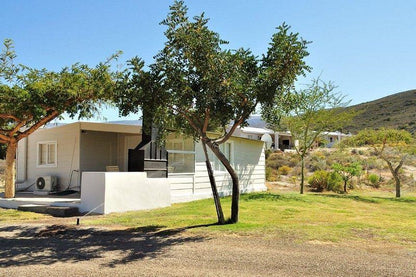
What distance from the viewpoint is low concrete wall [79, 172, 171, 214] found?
448 inches

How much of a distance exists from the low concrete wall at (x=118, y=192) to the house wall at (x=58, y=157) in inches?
169

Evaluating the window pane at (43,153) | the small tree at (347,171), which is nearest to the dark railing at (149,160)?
the window pane at (43,153)

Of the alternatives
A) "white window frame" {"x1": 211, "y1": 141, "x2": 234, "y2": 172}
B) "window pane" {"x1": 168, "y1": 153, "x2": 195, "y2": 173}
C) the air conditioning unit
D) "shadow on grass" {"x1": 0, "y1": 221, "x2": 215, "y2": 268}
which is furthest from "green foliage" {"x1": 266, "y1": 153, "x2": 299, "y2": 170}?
"shadow on grass" {"x1": 0, "y1": 221, "x2": 215, "y2": 268}

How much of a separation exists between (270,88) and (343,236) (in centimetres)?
337

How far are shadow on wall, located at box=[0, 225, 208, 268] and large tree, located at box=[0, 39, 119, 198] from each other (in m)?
4.17

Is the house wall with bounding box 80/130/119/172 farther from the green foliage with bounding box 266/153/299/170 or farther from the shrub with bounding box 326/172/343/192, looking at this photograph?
the green foliage with bounding box 266/153/299/170

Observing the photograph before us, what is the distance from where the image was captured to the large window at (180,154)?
13977 millimetres

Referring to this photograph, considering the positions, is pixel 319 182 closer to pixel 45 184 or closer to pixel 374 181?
pixel 374 181

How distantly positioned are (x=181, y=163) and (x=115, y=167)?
2.73m

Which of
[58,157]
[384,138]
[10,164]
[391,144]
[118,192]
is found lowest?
[118,192]

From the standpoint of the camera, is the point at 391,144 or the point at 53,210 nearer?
the point at 53,210

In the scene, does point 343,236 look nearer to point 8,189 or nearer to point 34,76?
point 34,76

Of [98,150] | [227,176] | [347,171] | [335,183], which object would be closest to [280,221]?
[227,176]

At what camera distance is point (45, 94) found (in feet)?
40.8
